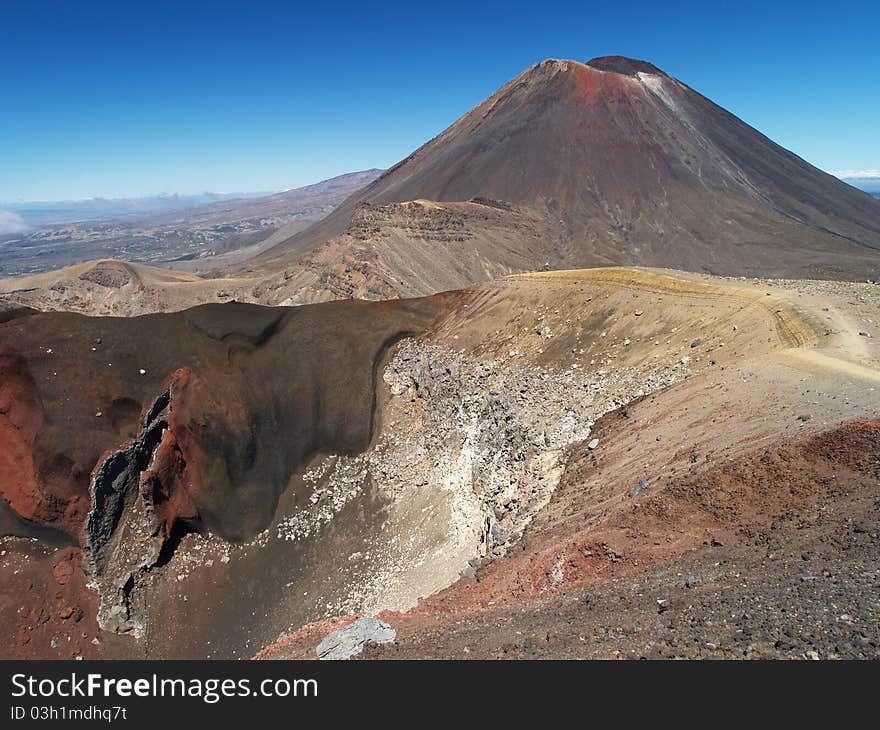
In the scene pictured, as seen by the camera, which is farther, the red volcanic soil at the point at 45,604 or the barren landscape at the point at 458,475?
the red volcanic soil at the point at 45,604

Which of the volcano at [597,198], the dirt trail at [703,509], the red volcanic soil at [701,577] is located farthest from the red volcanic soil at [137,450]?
the volcano at [597,198]

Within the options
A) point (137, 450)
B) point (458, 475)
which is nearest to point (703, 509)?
point (458, 475)

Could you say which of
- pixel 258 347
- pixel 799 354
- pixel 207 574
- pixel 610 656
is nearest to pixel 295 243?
pixel 258 347

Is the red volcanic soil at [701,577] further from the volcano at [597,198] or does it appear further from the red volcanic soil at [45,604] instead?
the volcano at [597,198]

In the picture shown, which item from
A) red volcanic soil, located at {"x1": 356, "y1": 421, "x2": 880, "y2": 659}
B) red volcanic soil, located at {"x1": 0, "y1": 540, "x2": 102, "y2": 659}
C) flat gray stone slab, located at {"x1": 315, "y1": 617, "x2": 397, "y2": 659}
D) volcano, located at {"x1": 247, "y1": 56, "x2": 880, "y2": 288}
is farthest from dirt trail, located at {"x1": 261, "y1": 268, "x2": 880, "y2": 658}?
volcano, located at {"x1": 247, "y1": 56, "x2": 880, "y2": 288}

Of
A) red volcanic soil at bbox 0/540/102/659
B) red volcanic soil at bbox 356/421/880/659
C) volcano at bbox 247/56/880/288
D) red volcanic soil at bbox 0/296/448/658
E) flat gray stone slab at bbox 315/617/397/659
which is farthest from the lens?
volcano at bbox 247/56/880/288

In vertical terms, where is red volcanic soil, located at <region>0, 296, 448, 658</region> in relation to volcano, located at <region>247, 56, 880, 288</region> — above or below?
below

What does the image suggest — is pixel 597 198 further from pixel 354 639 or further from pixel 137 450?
pixel 354 639

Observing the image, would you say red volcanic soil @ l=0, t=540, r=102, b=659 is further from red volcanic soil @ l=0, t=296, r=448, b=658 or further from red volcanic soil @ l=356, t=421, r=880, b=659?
red volcanic soil @ l=356, t=421, r=880, b=659

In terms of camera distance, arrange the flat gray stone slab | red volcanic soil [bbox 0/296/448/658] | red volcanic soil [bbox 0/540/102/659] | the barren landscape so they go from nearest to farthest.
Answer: the barren landscape
the flat gray stone slab
red volcanic soil [bbox 0/540/102/659]
red volcanic soil [bbox 0/296/448/658]
